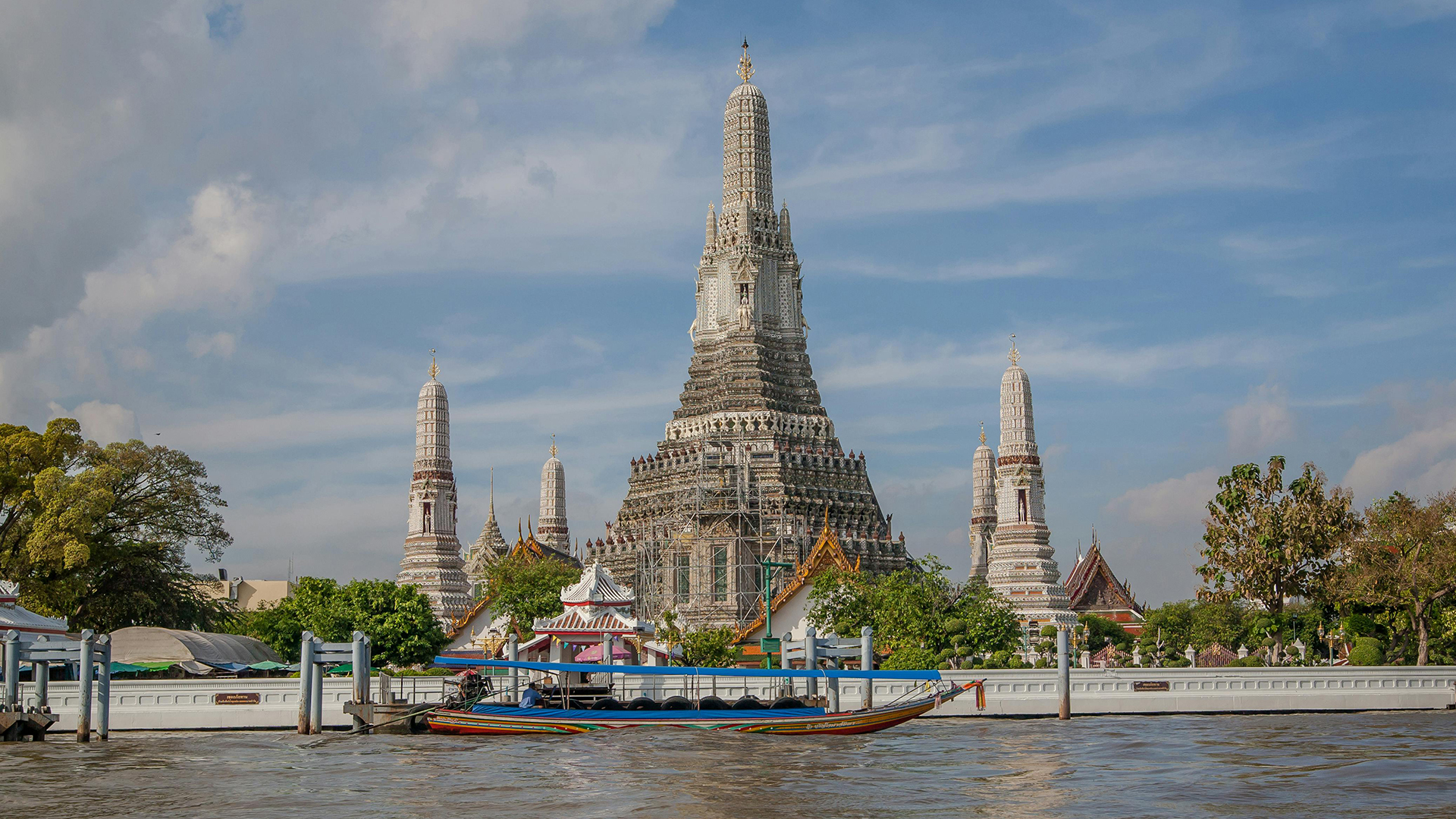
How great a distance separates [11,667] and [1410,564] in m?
37.9

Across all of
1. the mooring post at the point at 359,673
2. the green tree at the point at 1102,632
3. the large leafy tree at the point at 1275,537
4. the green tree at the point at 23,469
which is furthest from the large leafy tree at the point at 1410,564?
the green tree at the point at 23,469

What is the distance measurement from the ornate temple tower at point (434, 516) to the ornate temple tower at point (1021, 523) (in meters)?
27.2

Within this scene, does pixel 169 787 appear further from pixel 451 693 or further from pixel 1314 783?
pixel 1314 783

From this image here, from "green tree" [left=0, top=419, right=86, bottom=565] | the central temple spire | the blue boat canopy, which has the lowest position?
the blue boat canopy

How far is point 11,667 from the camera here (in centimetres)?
3691

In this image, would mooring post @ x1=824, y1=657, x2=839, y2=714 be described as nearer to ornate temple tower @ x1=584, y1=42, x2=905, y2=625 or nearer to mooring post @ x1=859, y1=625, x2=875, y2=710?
mooring post @ x1=859, y1=625, x2=875, y2=710

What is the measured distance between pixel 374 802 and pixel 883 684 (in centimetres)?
1875

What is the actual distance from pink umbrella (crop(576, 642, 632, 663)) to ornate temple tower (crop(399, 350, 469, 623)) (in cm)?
3669

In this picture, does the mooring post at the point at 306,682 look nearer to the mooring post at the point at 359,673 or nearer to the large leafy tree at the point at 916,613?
the mooring post at the point at 359,673

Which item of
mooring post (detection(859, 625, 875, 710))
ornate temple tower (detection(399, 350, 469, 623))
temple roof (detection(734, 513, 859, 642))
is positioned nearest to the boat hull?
mooring post (detection(859, 625, 875, 710))

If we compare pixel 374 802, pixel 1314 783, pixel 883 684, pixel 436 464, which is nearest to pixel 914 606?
pixel 883 684

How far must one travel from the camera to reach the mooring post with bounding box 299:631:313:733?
37.6 m

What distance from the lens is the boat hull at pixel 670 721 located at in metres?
36.3

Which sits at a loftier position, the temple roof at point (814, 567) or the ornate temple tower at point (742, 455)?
the ornate temple tower at point (742, 455)
